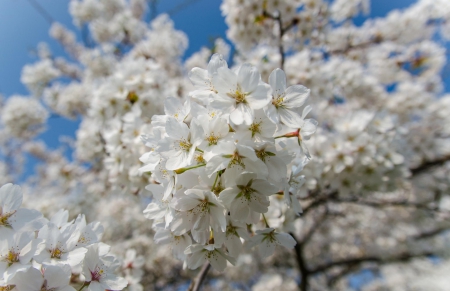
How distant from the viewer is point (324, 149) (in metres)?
2.50

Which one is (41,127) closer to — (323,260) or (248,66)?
(248,66)

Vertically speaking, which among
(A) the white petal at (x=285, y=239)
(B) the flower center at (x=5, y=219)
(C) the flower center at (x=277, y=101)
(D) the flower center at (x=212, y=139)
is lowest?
(A) the white petal at (x=285, y=239)

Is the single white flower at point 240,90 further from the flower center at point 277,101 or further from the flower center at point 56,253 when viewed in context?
the flower center at point 56,253

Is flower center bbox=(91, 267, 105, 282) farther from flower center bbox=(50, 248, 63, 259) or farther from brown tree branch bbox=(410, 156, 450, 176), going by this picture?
brown tree branch bbox=(410, 156, 450, 176)

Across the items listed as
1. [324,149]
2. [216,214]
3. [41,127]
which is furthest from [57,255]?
Answer: [41,127]

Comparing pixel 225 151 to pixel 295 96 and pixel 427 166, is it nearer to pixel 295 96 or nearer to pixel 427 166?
pixel 295 96

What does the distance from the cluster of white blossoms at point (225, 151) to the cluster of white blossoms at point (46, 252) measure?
37 cm

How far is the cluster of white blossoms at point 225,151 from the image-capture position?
38.4 inches

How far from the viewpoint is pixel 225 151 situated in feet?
3.08

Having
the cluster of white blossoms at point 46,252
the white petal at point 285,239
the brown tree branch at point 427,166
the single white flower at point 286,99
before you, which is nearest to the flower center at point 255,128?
the single white flower at point 286,99

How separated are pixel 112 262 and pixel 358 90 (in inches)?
189

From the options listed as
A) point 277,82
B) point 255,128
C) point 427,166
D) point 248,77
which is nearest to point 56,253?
point 255,128

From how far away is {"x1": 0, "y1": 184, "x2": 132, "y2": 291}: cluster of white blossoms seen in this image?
36.9 inches

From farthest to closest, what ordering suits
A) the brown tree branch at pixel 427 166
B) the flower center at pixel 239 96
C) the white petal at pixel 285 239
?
1. the brown tree branch at pixel 427 166
2. the white petal at pixel 285 239
3. the flower center at pixel 239 96
